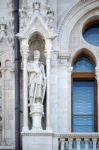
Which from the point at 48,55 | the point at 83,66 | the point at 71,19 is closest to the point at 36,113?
the point at 48,55

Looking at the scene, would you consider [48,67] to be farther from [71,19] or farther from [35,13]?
[71,19]

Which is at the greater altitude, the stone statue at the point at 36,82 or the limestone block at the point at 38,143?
the stone statue at the point at 36,82

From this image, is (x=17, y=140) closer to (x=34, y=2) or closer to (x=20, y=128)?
(x=20, y=128)

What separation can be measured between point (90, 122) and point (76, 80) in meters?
1.05

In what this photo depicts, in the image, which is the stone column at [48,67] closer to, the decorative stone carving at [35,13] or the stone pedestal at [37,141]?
the stone pedestal at [37,141]

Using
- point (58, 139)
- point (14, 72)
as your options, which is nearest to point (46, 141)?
point (58, 139)

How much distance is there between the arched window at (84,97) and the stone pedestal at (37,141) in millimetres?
1221

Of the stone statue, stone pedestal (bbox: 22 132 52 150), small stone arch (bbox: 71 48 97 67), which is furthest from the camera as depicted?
small stone arch (bbox: 71 48 97 67)

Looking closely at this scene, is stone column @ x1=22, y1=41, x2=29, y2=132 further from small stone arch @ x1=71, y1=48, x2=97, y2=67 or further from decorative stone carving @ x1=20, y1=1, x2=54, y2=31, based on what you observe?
small stone arch @ x1=71, y1=48, x2=97, y2=67

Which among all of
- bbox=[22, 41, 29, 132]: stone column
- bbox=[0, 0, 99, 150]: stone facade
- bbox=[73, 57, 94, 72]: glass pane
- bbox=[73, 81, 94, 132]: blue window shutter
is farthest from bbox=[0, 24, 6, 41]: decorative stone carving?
bbox=[73, 81, 94, 132]: blue window shutter

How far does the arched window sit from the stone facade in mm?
297

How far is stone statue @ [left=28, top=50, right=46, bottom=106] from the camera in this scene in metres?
25.4

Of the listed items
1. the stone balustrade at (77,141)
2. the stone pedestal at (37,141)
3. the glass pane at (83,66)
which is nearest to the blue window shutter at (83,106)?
the glass pane at (83,66)

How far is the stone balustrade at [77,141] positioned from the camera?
25078mm
